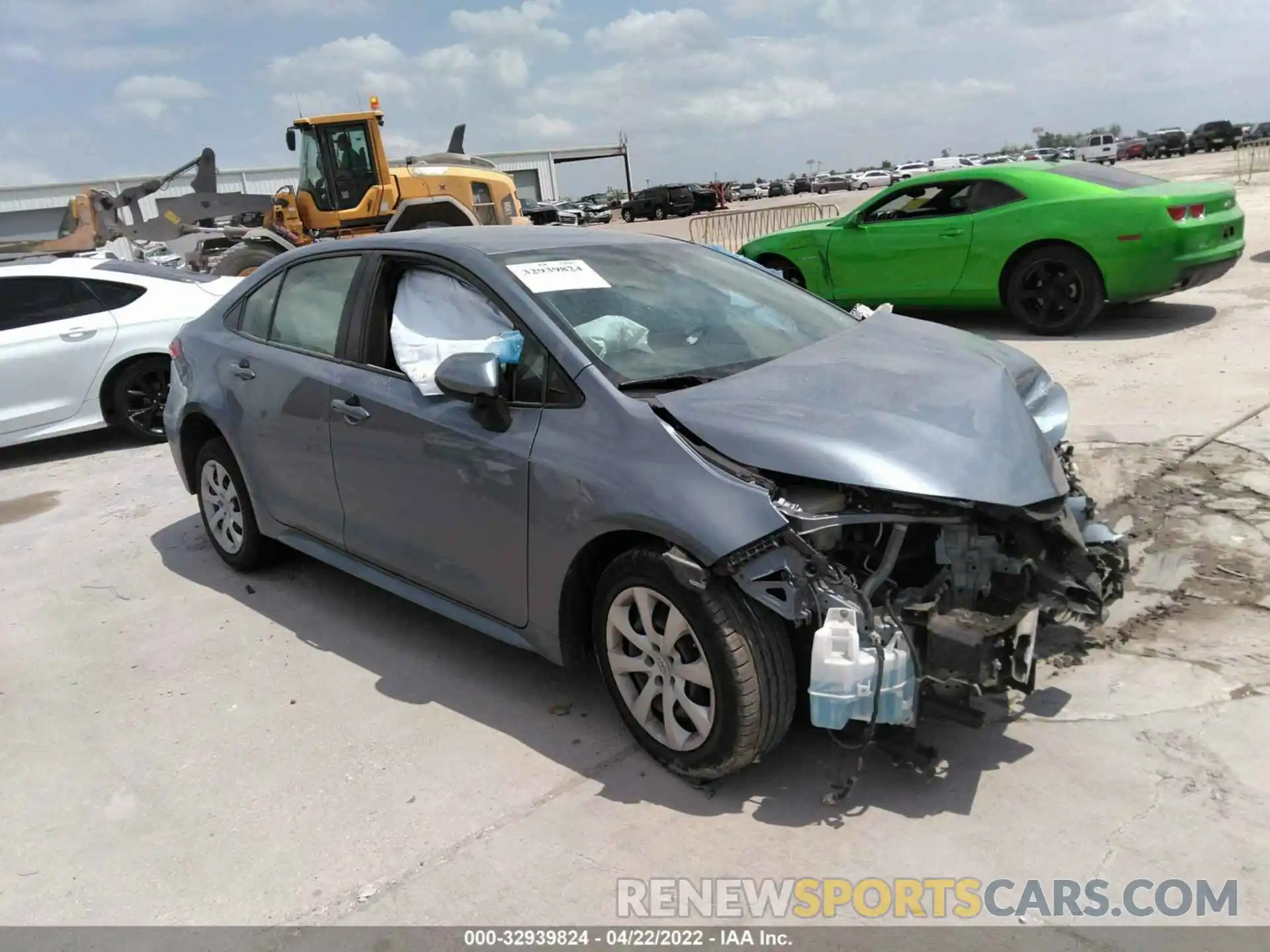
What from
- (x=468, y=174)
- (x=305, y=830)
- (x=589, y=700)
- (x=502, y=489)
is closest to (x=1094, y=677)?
(x=589, y=700)

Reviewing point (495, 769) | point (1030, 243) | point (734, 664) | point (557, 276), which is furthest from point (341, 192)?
point (734, 664)

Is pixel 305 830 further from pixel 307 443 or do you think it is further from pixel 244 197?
pixel 244 197

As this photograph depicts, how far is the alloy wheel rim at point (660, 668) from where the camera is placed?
2.82 metres

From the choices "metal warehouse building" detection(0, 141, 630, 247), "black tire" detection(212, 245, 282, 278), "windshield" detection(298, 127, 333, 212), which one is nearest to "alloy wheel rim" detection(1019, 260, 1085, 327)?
"black tire" detection(212, 245, 282, 278)

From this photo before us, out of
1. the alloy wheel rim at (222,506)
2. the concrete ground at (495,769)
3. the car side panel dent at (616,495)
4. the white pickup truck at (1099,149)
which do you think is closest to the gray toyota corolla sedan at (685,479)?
the car side panel dent at (616,495)

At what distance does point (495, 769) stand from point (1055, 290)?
7075 mm

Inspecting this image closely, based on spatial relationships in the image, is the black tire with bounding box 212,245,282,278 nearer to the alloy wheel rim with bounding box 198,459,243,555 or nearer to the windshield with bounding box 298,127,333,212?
→ the windshield with bounding box 298,127,333,212

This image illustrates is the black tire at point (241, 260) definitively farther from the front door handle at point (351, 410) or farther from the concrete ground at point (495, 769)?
the front door handle at point (351, 410)

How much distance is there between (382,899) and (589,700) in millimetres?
1097

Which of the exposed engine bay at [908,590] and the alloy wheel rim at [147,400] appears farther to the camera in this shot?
the alloy wheel rim at [147,400]

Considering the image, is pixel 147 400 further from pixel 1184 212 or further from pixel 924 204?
pixel 1184 212

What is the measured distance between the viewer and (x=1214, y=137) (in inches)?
2191

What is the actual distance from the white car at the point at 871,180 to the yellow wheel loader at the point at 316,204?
5297cm

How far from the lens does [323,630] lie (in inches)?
169
